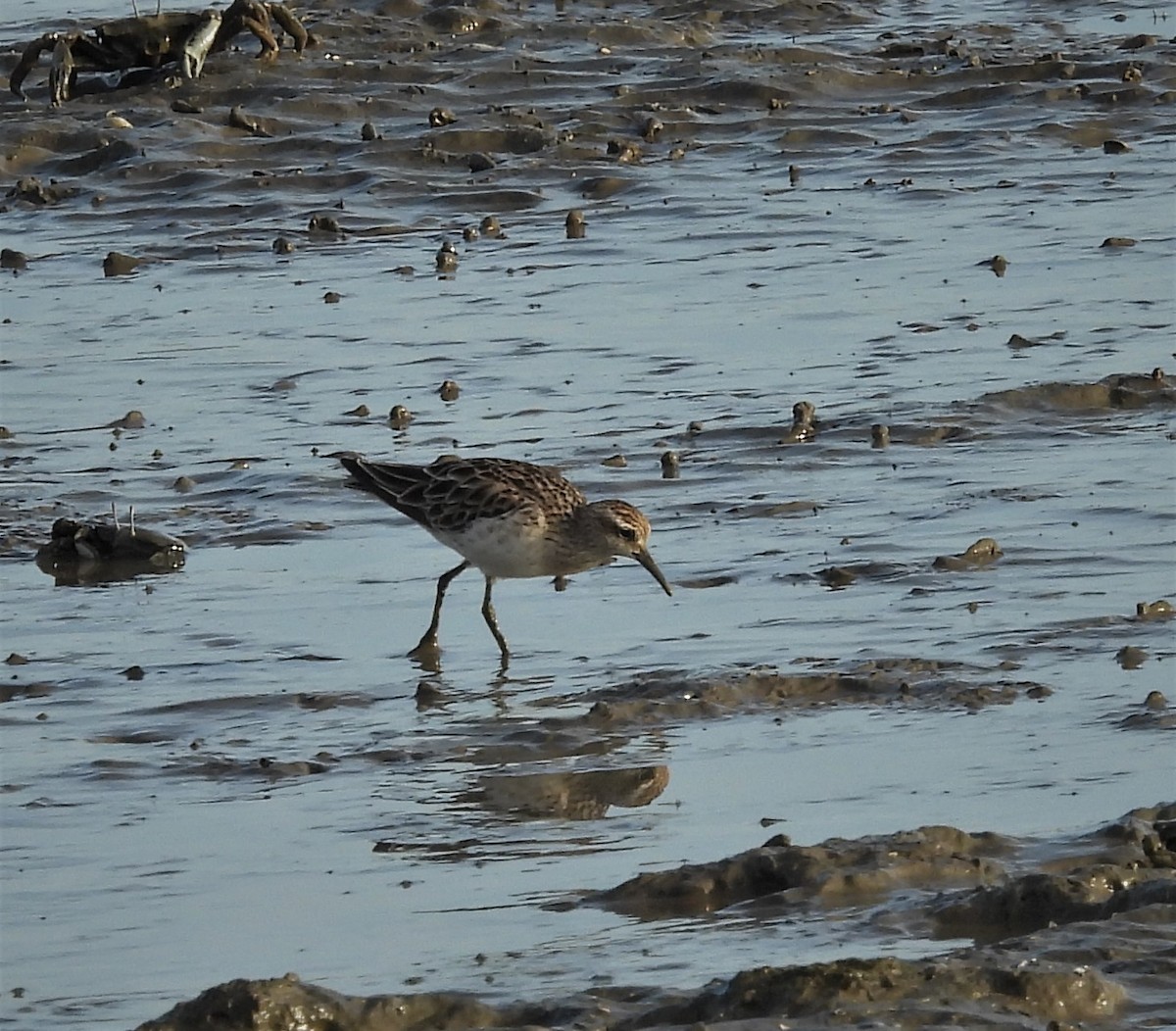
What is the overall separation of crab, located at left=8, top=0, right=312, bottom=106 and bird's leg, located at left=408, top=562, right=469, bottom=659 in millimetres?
10064

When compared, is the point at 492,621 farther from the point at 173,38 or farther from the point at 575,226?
the point at 173,38

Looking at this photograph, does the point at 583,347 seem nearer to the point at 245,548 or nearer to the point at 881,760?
the point at 245,548

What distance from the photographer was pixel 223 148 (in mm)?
17812

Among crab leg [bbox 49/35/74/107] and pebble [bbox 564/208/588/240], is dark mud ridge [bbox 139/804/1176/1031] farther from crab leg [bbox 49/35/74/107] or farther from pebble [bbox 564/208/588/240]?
crab leg [bbox 49/35/74/107]

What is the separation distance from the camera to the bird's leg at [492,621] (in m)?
9.41

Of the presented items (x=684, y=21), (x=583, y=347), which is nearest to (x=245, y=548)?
(x=583, y=347)

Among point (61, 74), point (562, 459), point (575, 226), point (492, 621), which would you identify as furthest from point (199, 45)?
point (492, 621)

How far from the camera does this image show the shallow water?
23.2ft

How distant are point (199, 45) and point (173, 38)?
43 cm

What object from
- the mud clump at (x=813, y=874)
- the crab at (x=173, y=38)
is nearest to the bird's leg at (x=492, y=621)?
the mud clump at (x=813, y=874)

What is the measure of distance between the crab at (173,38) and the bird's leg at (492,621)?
10.1 metres

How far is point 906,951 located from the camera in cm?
606

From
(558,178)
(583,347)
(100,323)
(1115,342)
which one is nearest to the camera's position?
(1115,342)

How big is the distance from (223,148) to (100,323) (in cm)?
374
